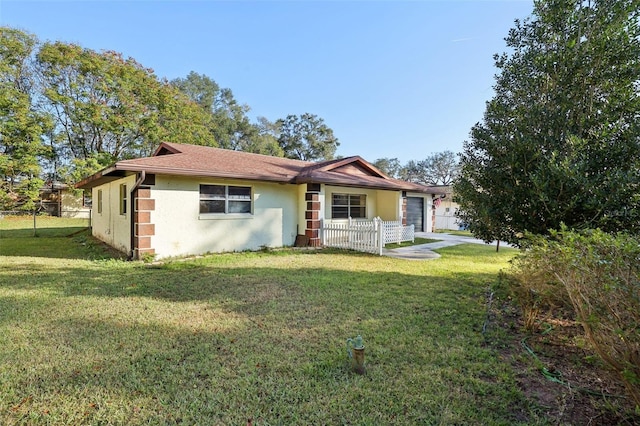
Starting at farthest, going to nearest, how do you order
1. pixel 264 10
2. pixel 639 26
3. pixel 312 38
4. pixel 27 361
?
pixel 312 38
pixel 264 10
pixel 639 26
pixel 27 361

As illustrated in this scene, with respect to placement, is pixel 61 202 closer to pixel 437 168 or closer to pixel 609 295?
pixel 609 295

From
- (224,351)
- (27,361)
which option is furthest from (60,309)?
(224,351)

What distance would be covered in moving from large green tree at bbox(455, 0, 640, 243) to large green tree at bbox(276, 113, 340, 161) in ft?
110

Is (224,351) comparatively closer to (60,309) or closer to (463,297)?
(60,309)

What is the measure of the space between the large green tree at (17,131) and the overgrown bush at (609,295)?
24614mm

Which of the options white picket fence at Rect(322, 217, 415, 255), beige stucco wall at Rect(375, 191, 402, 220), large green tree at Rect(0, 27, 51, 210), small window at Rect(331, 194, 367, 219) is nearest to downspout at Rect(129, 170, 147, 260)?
white picket fence at Rect(322, 217, 415, 255)

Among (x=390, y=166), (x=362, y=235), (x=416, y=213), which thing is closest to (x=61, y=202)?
(x=362, y=235)

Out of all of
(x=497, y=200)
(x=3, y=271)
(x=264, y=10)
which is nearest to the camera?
(x=497, y=200)

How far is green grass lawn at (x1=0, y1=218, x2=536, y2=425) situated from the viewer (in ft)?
7.90

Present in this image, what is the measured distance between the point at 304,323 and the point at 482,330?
2344 millimetres

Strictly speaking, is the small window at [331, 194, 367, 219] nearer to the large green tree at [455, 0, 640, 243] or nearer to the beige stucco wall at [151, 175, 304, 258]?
the beige stucco wall at [151, 175, 304, 258]

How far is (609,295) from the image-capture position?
2.24 metres

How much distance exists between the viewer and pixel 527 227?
507 centimetres

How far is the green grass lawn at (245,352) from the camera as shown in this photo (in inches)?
94.8
